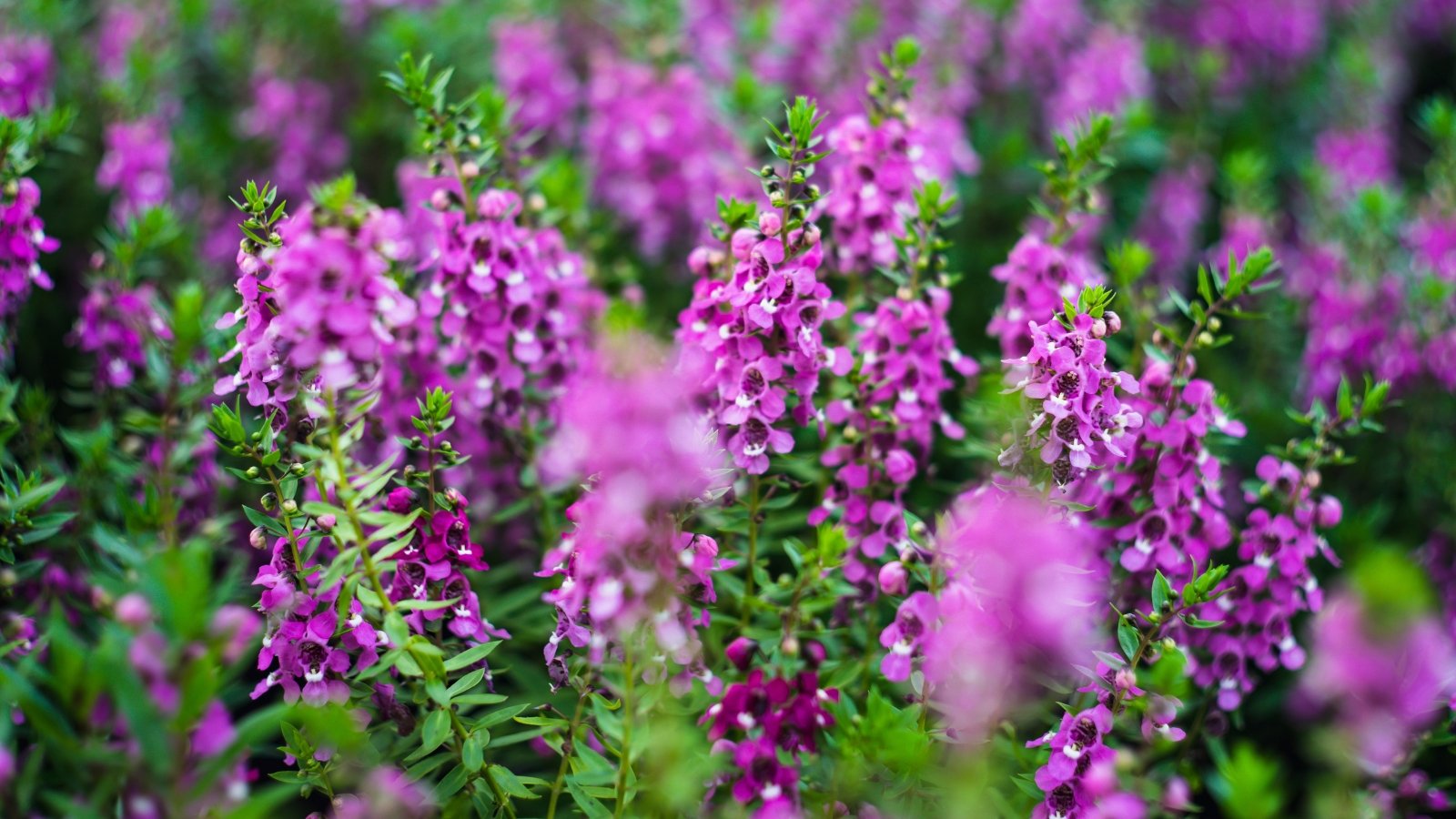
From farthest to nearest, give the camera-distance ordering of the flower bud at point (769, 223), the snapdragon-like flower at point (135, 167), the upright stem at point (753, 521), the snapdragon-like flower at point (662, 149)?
the snapdragon-like flower at point (662, 149) → the snapdragon-like flower at point (135, 167) → the upright stem at point (753, 521) → the flower bud at point (769, 223)

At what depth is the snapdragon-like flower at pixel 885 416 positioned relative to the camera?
307 cm

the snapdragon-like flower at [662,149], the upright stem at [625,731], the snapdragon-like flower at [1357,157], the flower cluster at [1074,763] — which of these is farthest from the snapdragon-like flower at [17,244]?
the snapdragon-like flower at [1357,157]

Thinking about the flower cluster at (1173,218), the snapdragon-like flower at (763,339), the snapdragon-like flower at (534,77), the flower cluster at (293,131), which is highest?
the flower cluster at (1173,218)

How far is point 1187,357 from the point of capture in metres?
2.98

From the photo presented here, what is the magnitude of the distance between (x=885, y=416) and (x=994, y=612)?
2.45 feet

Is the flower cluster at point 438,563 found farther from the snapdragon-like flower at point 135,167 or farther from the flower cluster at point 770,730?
the snapdragon-like flower at point 135,167

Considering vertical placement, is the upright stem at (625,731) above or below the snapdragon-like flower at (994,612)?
below

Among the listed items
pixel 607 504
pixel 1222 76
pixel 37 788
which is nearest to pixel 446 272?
pixel 607 504

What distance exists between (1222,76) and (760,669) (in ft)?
20.4

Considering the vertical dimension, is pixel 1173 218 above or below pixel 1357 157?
below

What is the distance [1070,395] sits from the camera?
2600 millimetres

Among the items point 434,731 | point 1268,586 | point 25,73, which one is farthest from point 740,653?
point 25,73

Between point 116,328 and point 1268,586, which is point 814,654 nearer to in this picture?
point 1268,586

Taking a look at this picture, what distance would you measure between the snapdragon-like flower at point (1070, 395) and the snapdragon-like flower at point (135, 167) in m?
3.97
